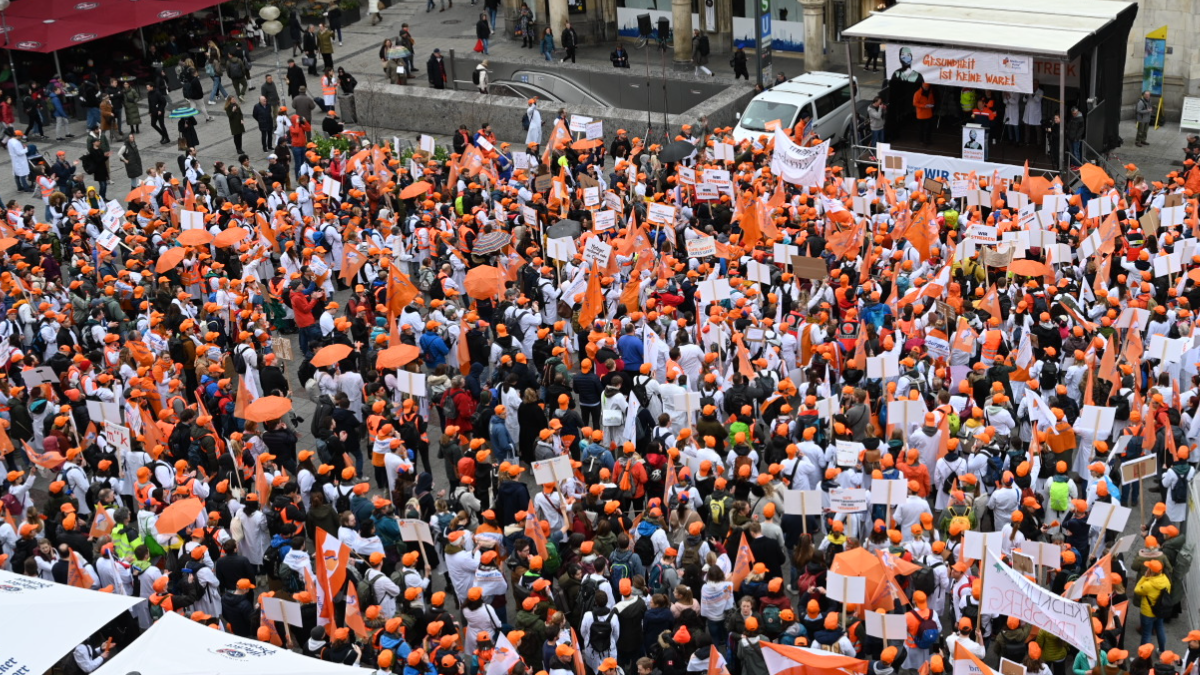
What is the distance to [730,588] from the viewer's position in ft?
45.2

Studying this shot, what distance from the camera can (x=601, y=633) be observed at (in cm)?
1338

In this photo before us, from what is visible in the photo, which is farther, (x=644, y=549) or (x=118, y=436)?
(x=118, y=436)

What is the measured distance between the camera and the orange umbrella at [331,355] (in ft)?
58.7

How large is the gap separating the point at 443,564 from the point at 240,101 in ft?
78.1

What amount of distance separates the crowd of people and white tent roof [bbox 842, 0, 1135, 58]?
264 cm

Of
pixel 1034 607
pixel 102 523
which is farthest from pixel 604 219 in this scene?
pixel 1034 607

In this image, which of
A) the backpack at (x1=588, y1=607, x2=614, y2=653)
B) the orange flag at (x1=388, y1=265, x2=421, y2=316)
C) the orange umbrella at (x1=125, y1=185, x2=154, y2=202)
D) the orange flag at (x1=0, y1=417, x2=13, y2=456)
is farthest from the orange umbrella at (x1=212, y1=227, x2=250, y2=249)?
the backpack at (x1=588, y1=607, x2=614, y2=653)

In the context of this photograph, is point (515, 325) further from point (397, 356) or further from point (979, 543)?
point (979, 543)

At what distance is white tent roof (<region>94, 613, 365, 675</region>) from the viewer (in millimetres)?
12180

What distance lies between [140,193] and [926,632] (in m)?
17.7

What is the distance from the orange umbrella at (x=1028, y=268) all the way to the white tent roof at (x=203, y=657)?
36.3 ft

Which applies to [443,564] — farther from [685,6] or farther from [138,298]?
[685,6]

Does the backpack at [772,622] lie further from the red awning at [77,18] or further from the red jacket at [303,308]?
the red awning at [77,18]

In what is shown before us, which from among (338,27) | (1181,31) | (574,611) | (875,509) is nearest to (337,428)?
(574,611)
